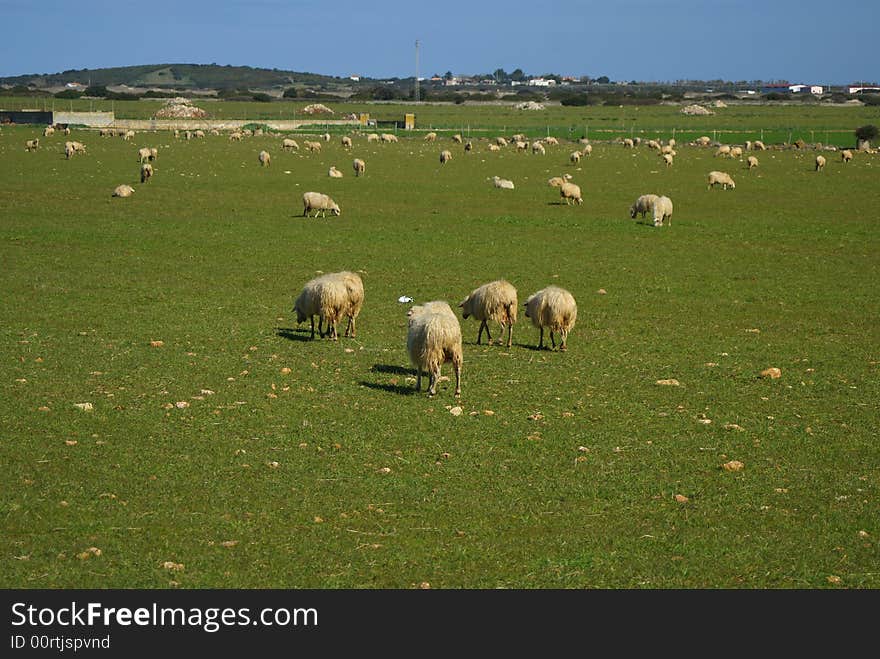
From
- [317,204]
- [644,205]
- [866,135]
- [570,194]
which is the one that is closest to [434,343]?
[317,204]

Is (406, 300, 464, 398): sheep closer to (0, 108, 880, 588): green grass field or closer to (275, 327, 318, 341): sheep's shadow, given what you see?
(0, 108, 880, 588): green grass field

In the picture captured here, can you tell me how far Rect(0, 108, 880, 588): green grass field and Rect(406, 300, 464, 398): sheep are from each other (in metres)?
0.42

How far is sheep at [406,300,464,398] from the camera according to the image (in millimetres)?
13477

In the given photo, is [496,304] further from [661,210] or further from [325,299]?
[661,210]

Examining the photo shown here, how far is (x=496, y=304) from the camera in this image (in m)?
16.8

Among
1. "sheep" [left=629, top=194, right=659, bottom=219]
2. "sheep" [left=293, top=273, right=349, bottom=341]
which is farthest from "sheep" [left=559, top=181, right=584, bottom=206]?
"sheep" [left=293, top=273, right=349, bottom=341]

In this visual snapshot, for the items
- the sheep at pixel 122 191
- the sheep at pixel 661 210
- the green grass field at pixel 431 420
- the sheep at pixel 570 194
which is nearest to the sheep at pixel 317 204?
the green grass field at pixel 431 420

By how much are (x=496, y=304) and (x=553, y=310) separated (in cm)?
91

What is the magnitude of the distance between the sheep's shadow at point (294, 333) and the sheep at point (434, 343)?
3875 millimetres

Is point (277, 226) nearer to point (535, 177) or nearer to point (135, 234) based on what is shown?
point (135, 234)

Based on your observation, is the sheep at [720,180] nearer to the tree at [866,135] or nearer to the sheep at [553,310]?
the sheep at [553,310]

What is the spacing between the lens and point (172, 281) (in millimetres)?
23016

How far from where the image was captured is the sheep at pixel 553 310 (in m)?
16.5
